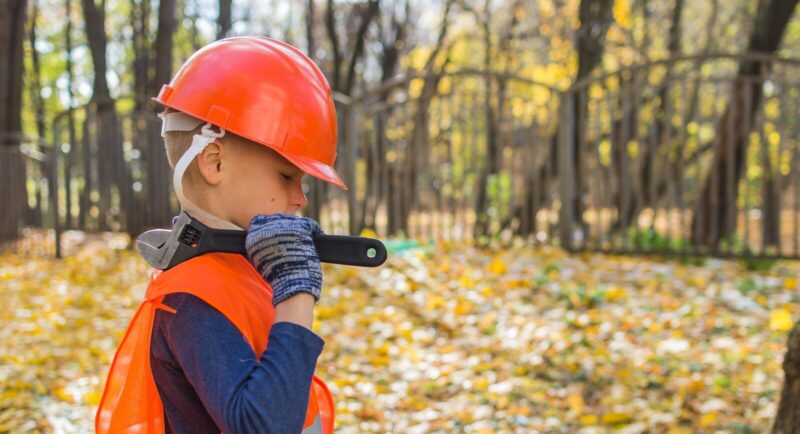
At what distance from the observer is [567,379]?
4484 mm

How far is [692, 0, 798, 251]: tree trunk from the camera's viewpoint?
26.0ft

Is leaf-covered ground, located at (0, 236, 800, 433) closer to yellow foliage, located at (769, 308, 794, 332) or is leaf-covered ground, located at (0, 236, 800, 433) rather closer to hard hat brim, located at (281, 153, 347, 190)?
yellow foliage, located at (769, 308, 794, 332)

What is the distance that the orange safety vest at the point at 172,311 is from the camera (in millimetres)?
1321

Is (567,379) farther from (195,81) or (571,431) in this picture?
(195,81)

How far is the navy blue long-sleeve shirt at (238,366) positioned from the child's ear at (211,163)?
22 cm

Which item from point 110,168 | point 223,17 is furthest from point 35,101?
point 223,17

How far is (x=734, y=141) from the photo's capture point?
8016 mm

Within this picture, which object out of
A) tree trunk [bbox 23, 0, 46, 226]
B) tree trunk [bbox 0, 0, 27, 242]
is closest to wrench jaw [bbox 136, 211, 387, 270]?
tree trunk [bbox 23, 0, 46, 226]

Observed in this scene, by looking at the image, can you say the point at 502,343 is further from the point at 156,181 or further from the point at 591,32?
the point at 591,32

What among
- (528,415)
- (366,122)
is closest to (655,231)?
(366,122)

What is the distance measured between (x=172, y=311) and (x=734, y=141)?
7782 mm

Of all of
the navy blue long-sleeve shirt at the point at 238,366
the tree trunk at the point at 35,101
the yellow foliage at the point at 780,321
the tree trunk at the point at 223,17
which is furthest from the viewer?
the tree trunk at the point at 35,101

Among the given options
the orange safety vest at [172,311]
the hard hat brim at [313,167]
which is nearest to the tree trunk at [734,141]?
the hard hat brim at [313,167]

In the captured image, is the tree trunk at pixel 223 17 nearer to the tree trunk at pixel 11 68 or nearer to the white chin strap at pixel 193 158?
the tree trunk at pixel 11 68
